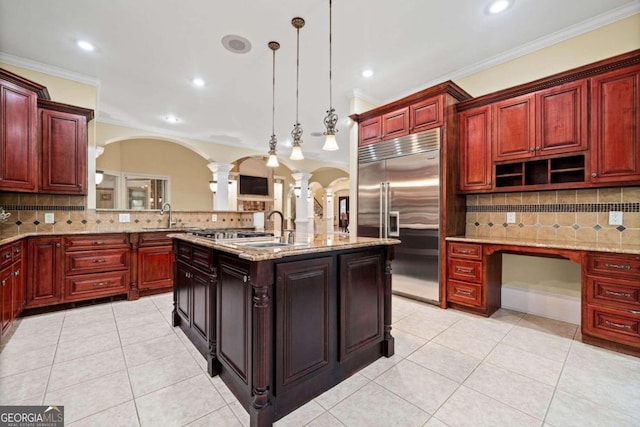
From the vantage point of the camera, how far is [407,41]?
2895 millimetres

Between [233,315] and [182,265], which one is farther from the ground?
[182,265]

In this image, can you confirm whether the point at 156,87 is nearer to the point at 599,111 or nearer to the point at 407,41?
the point at 407,41

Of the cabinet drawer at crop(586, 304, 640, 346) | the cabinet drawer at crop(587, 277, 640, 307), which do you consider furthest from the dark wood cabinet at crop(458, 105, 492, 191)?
the cabinet drawer at crop(586, 304, 640, 346)

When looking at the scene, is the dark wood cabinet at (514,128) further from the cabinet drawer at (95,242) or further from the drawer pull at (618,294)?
the cabinet drawer at (95,242)

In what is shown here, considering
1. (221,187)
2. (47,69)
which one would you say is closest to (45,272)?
(47,69)

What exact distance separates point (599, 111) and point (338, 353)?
3.09m

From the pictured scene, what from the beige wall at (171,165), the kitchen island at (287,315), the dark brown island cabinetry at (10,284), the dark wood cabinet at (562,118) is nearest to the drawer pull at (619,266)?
the dark wood cabinet at (562,118)

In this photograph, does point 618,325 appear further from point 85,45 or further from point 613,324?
point 85,45

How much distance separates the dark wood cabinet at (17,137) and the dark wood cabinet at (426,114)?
424cm

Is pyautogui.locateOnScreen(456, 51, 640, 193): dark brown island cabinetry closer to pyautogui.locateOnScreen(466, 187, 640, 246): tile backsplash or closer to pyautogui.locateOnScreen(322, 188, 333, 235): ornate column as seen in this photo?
pyautogui.locateOnScreen(466, 187, 640, 246): tile backsplash

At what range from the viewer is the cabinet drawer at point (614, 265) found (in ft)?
7.07

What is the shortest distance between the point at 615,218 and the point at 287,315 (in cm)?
318

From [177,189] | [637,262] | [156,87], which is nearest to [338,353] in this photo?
Answer: [637,262]

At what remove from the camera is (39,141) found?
3.14 m
